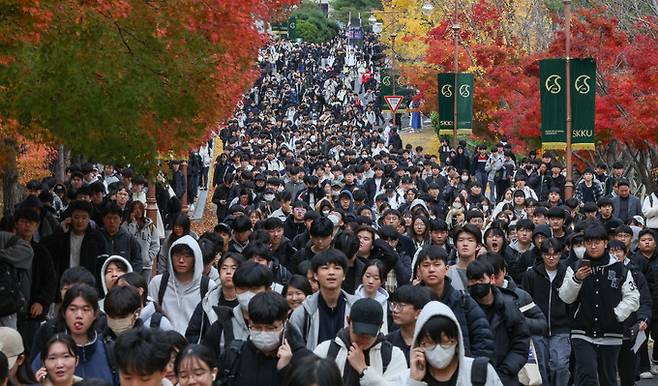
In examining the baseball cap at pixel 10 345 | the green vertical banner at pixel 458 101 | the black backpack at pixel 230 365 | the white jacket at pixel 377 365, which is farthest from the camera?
the green vertical banner at pixel 458 101

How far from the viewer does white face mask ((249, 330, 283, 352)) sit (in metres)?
7.50

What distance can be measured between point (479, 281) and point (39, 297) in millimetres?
5068

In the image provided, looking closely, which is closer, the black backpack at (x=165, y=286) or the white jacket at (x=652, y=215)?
the black backpack at (x=165, y=286)

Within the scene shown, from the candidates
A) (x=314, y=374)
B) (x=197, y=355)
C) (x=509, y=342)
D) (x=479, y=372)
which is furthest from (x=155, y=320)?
(x=314, y=374)

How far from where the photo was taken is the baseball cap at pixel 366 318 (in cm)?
742

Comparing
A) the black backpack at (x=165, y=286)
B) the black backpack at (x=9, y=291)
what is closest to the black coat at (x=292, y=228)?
the black backpack at (x=9, y=291)

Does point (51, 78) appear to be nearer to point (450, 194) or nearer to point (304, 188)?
point (304, 188)

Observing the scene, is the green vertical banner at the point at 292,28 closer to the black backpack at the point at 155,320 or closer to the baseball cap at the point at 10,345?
the black backpack at the point at 155,320

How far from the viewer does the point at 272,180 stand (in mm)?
23172

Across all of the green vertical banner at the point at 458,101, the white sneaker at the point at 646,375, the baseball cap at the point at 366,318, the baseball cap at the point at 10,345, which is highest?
the green vertical banner at the point at 458,101

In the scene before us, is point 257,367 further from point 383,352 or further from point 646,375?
point 646,375

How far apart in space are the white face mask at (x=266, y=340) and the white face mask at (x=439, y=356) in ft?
3.21

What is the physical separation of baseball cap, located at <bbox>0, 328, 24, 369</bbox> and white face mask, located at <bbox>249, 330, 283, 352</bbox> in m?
1.34

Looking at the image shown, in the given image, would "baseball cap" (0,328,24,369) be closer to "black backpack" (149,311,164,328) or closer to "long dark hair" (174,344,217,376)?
"long dark hair" (174,344,217,376)
